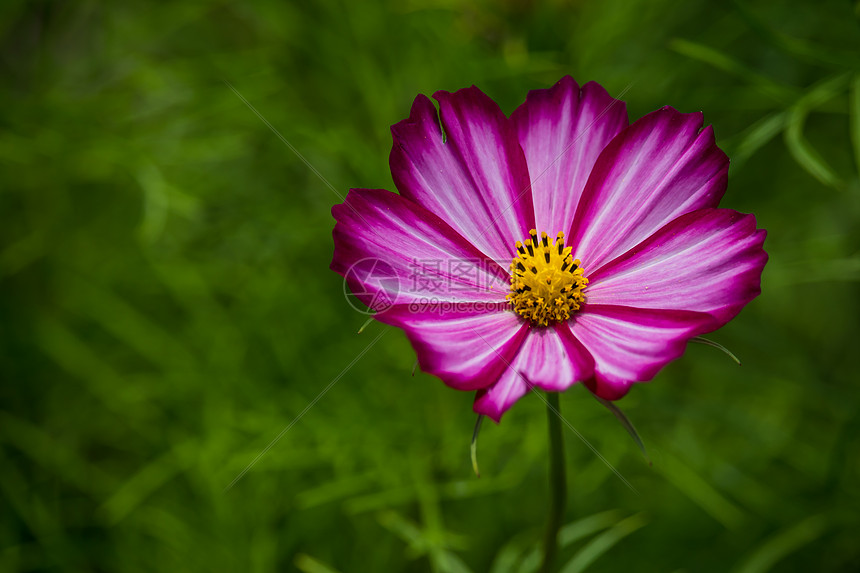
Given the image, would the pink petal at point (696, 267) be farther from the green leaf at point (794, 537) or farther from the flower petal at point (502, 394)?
the green leaf at point (794, 537)

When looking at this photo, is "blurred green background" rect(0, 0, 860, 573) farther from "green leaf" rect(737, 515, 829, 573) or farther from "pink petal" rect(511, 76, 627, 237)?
"pink petal" rect(511, 76, 627, 237)

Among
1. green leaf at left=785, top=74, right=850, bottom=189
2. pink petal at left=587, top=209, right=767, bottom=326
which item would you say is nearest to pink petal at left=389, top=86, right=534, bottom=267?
pink petal at left=587, top=209, right=767, bottom=326

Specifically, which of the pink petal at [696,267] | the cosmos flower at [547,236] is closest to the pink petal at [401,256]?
the cosmos flower at [547,236]

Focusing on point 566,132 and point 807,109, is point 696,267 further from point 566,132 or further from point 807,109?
point 807,109

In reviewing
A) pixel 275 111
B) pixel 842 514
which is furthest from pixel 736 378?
pixel 275 111

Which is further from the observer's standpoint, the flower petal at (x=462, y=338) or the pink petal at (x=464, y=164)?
the pink petal at (x=464, y=164)

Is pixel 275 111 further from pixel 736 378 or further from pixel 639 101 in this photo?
pixel 736 378

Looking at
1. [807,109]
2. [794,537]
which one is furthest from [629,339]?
[794,537]
